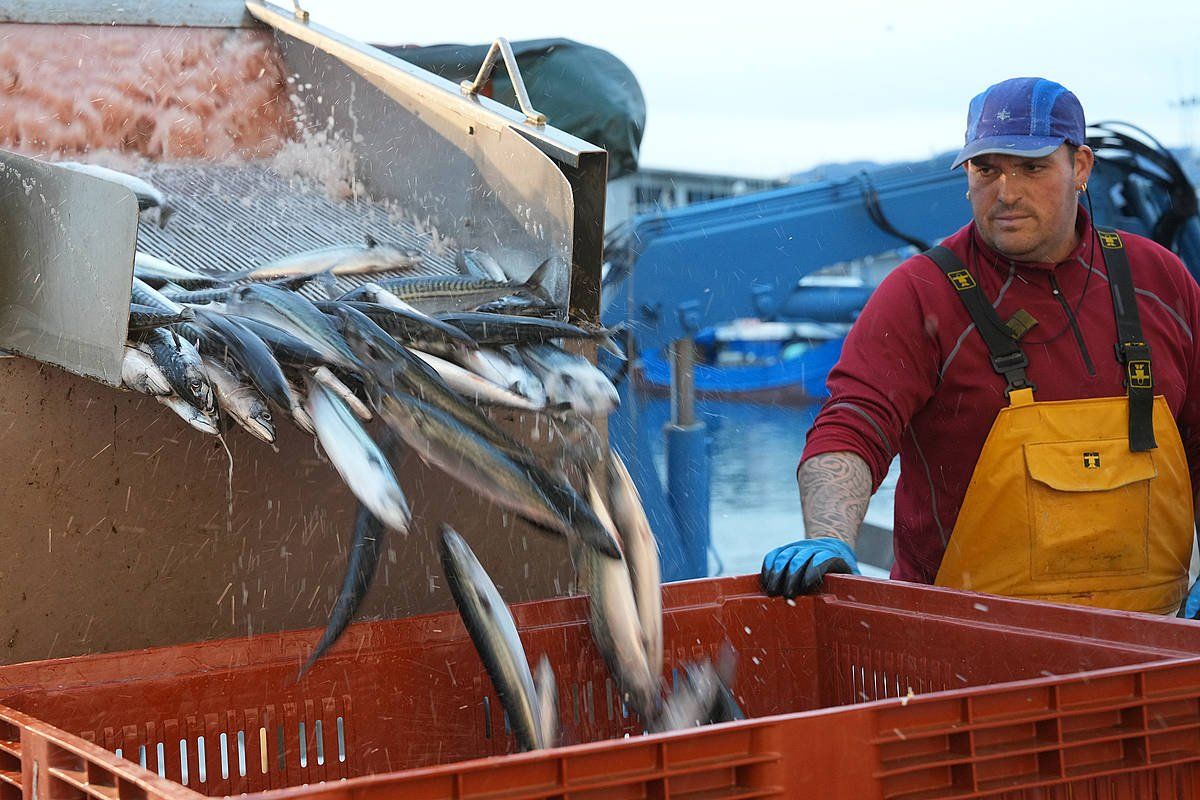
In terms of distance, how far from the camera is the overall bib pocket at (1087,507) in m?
2.46

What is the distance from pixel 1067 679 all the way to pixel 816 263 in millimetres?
3453

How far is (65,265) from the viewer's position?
219 cm

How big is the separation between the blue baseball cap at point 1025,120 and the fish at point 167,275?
5.38 feet

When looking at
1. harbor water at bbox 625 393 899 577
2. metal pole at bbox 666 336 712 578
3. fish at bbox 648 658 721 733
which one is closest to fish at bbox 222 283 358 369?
fish at bbox 648 658 721 733

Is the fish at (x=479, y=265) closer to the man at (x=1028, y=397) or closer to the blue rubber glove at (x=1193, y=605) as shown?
the man at (x=1028, y=397)

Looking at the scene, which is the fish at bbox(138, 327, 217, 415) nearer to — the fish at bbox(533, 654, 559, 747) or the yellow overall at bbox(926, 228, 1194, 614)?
the fish at bbox(533, 654, 559, 747)

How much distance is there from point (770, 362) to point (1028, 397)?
13.5 metres

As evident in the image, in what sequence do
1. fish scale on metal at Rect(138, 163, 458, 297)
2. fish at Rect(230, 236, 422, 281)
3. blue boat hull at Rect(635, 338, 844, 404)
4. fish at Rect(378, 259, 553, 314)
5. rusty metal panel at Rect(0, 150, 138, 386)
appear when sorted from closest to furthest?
rusty metal panel at Rect(0, 150, 138, 386), fish at Rect(378, 259, 553, 314), fish at Rect(230, 236, 422, 281), fish scale on metal at Rect(138, 163, 458, 297), blue boat hull at Rect(635, 338, 844, 404)

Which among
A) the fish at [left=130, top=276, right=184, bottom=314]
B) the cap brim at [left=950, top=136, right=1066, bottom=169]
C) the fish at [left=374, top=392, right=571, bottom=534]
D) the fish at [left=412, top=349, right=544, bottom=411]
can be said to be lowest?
the fish at [left=374, top=392, right=571, bottom=534]

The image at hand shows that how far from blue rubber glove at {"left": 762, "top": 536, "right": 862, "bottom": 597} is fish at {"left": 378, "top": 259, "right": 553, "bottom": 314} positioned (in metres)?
0.85

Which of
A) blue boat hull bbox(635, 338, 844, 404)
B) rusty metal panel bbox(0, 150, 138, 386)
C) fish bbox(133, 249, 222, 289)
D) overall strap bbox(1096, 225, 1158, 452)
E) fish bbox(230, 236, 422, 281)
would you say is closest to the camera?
rusty metal panel bbox(0, 150, 138, 386)

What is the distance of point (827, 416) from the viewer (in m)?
2.53

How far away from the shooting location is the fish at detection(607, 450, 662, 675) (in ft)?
7.16

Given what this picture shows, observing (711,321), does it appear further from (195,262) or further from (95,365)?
(95,365)
